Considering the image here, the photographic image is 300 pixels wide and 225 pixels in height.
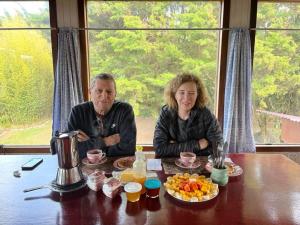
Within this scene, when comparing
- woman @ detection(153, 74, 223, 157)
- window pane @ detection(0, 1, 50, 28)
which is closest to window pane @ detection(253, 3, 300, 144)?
woman @ detection(153, 74, 223, 157)

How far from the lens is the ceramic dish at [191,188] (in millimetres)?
1124

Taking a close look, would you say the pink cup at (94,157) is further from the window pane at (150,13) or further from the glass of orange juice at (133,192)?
the window pane at (150,13)

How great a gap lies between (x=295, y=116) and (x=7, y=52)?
3316mm

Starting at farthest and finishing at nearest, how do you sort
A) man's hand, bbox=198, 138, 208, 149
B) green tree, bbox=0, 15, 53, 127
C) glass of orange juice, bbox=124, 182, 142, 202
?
green tree, bbox=0, 15, 53, 127, man's hand, bbox=198, 138, 208, 149, glass of orange juice, bbox=124, 182, 142, 202

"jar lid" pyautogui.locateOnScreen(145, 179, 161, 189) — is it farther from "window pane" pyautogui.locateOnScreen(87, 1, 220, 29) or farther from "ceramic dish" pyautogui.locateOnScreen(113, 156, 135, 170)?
"window pane" pyautogui.locateOnScreen(87, 1, 220, 29)

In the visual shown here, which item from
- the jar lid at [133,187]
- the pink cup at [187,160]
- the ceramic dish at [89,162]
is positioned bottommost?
the ceramic dish at [89,162]

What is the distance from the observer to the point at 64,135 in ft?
3.99

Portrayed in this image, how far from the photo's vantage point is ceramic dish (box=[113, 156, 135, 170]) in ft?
4.85

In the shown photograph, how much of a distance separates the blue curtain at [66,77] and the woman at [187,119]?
1.21 meters

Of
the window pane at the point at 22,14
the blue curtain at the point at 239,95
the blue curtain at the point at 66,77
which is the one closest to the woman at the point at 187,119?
the blue curtain at the point at 239,95

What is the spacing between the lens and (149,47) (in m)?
2.77

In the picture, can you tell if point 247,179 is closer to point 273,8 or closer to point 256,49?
point 256,49

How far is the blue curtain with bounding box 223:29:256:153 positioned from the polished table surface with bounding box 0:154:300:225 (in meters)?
1.40

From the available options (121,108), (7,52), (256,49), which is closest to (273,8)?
(256,49)
